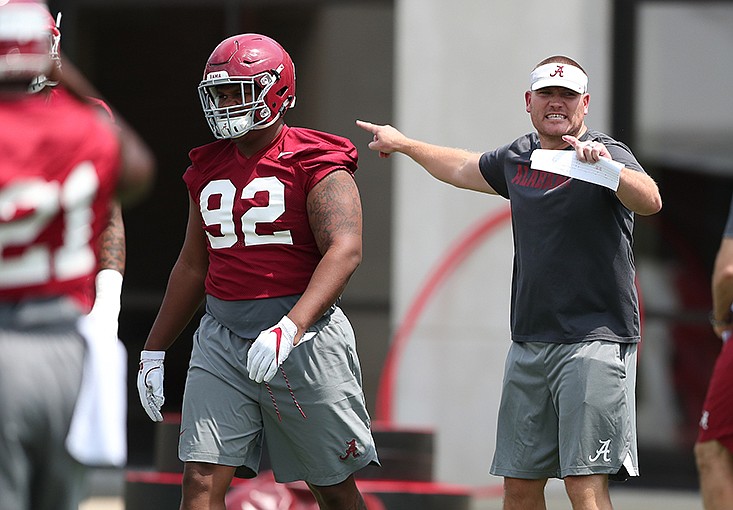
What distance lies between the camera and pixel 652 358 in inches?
368

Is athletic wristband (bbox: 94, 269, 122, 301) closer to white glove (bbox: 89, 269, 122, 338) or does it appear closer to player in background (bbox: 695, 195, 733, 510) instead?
white glove (bbox: 89, 269, 122, 338)

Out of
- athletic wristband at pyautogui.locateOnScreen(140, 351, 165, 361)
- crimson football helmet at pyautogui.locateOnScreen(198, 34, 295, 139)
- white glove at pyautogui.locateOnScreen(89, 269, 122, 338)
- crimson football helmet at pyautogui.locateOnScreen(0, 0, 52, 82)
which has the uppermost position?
crimson football helmet at pyautogui.locateOnScreen(0, 0, 52, 82)

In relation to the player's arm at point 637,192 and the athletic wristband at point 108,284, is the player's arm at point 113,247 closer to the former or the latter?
the athletic wristband at point 108,284

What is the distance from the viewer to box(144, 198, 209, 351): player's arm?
216 inches

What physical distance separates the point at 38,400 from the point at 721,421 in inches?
146

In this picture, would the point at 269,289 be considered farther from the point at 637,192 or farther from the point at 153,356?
the point at 637,192

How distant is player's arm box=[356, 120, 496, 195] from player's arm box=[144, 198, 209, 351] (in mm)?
862

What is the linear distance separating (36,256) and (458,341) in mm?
5719

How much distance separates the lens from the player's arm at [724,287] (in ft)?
20.4

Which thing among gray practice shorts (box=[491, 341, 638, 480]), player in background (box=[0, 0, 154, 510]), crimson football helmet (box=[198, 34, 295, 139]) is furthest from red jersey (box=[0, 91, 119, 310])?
gray practice shorts (box=[491, 341, 638, 480])

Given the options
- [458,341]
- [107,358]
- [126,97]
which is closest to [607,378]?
[107,358]

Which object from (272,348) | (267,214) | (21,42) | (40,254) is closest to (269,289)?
(267,214)

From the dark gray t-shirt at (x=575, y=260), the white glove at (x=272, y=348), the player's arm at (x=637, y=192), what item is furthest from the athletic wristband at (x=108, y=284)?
the player's arm at (x=637, y=192)

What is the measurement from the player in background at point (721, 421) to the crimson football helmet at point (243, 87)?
2.30 meters
